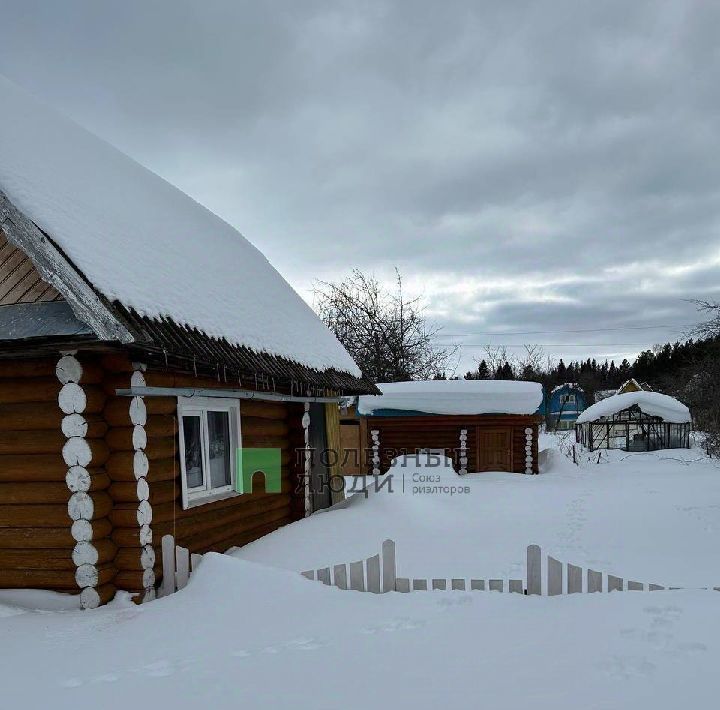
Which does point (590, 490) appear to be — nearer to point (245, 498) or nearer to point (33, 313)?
point (245, 498)

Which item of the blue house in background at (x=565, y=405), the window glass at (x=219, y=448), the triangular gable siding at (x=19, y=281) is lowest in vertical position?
the blue house in background at (x=565, y=405)

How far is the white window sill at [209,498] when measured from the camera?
615cm

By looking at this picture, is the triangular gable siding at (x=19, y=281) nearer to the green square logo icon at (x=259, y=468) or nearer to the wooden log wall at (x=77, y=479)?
the wooden log wall at (x=77, y=479)

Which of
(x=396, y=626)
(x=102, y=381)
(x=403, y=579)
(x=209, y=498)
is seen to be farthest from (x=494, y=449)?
(x=102, y=381)

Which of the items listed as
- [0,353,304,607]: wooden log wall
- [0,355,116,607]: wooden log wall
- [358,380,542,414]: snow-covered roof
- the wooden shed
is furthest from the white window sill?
the wooden shed

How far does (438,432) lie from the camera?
717 inches

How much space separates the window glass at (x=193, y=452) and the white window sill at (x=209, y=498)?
15 centimetres

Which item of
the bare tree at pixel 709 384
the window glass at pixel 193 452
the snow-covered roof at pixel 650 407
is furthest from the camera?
the snow-covered roof at pixel 650 407

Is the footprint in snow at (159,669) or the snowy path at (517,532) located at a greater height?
the footprint in snow at (159,669)

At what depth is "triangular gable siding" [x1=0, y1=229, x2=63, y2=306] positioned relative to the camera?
4.88m

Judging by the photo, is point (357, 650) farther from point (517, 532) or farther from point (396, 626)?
point (517, 532)

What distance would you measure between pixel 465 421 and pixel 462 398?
2.57 feet

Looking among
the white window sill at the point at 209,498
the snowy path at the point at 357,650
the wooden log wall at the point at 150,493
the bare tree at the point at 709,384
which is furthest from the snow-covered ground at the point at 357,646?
the bare tree at the point at 709,384

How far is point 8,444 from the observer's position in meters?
5.15
